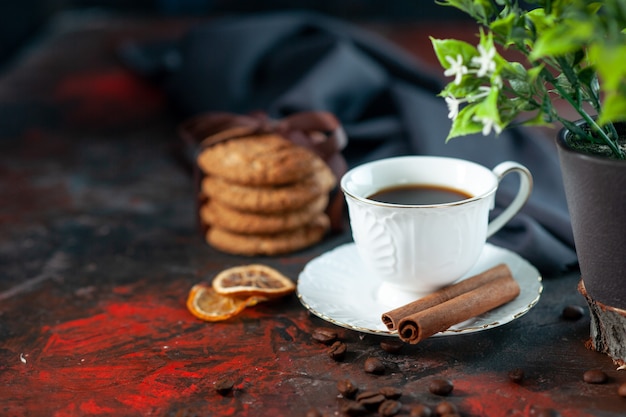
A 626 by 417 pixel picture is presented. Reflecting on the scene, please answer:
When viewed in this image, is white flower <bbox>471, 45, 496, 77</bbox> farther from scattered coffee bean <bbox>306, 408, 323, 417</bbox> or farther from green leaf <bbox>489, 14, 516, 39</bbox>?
scattered coffee bean <bbox>306, 408, 323, 417</bbox>

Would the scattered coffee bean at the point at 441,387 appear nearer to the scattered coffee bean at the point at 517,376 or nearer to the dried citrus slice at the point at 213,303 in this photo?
the scattered coffee bean at the point at 517,376

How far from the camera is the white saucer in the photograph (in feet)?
3.95

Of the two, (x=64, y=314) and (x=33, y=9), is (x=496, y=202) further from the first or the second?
(x=33, y=9)

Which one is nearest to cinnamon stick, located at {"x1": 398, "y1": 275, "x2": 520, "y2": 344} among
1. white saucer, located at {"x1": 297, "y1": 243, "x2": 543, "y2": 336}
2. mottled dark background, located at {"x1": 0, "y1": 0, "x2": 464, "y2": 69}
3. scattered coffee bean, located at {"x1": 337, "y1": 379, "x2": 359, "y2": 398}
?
white saucer, located at {"x1": 297, "y1": 243, "x2": 543, "y2": 336}

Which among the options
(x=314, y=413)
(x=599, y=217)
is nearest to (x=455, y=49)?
(x=599, y=217)

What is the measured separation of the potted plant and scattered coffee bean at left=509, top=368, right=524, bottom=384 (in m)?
0.15

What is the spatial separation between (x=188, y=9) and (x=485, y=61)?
261cm

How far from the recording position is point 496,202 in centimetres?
161

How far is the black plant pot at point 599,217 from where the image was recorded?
1.00m

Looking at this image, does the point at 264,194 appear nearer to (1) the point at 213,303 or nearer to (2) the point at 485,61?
(1) the point at 213,303

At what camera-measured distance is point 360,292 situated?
52.4 inches

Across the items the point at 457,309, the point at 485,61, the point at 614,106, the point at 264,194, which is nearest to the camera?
the point at 614,106

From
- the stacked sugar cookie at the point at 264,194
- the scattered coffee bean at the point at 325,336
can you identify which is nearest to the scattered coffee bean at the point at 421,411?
the scattered coffee bean at the point at 325,336

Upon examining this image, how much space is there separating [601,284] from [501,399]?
0.71 feet
